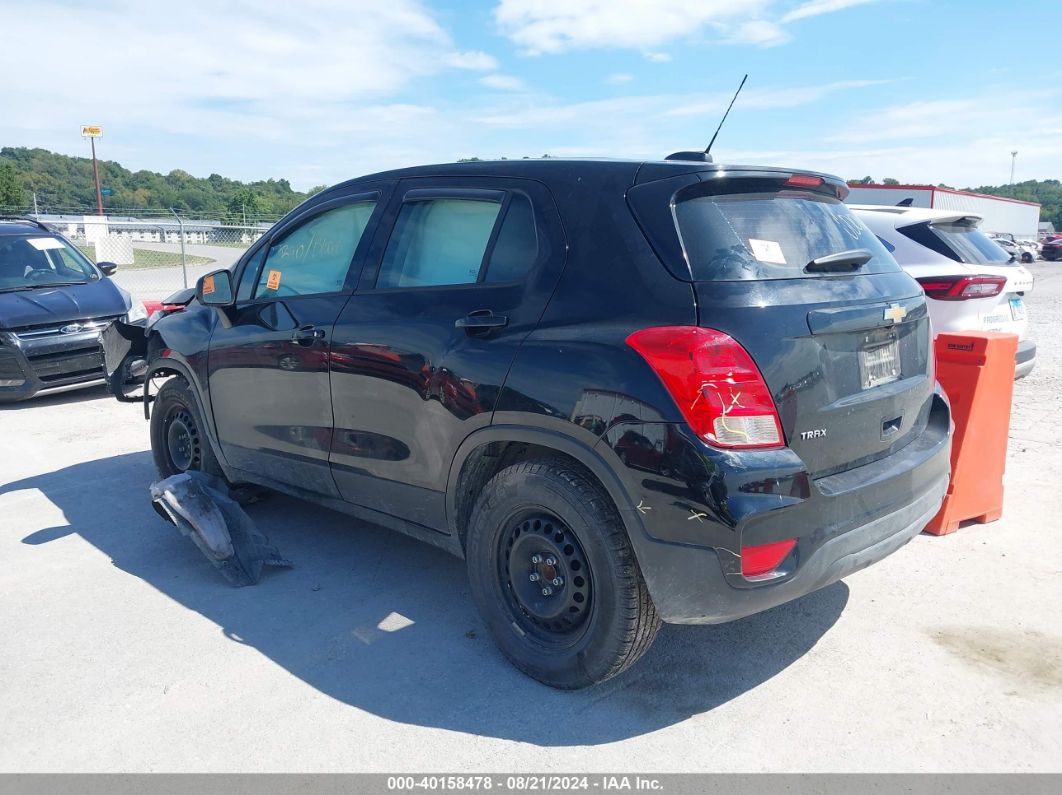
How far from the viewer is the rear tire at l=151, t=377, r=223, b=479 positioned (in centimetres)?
507

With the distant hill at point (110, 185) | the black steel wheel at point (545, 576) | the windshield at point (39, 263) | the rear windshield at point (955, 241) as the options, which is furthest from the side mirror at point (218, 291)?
the distant hill at point (110, 185)

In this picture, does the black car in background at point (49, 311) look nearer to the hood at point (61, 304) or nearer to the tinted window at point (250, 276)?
the hood at point (61, 304)

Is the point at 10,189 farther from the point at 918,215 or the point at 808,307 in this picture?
the point at 808,307

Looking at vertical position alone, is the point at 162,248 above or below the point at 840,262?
Answer: below

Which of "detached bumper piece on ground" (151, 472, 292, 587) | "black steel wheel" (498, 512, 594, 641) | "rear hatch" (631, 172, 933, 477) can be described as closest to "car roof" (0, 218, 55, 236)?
"detached bumper piece on ground" (151, 472, 292, 587)

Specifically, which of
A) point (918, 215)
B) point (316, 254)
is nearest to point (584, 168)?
point (316, 254)

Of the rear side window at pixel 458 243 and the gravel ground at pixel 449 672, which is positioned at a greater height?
the rear side window at pixel 458 243

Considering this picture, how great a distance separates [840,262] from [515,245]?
1.25m

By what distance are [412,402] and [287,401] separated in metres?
1.01

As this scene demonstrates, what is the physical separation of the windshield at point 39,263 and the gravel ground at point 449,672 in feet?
17.3

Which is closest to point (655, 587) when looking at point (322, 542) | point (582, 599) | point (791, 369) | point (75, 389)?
point (582, 599)

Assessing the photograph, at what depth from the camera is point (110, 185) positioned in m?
56.8

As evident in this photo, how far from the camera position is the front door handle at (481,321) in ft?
10.8
